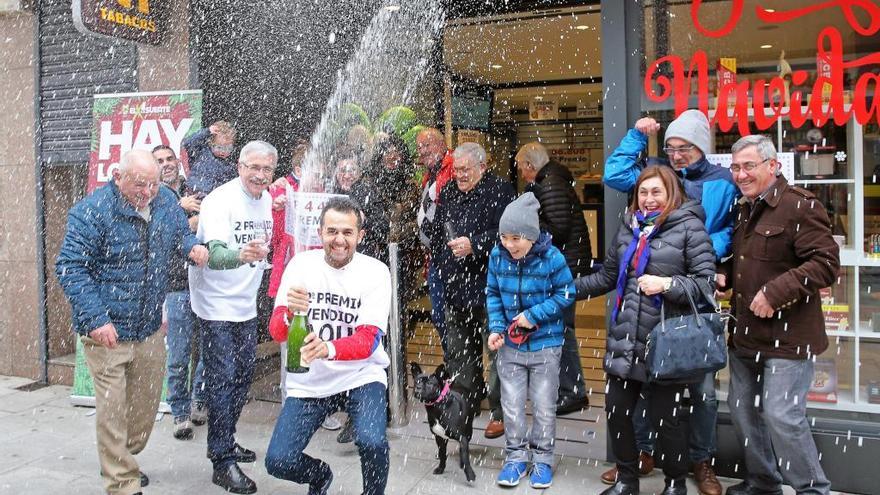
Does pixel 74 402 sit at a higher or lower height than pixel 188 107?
lower

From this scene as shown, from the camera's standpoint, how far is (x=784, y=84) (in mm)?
4770

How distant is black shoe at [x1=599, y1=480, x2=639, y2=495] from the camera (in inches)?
170

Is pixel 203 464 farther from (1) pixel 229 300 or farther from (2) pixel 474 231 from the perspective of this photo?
(2) pixel 474 231

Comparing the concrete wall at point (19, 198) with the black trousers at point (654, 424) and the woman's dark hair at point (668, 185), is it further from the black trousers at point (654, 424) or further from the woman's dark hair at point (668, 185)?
the woman's dark hair at point (668, 185)

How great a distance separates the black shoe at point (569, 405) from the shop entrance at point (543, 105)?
0.06 m

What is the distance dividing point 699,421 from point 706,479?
0.35 meters

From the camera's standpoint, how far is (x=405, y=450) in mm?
5246

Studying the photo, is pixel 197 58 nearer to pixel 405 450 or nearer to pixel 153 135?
pixel 153 135

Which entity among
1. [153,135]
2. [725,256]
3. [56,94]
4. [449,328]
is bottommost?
[449,328]

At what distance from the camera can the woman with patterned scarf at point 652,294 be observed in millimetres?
4039

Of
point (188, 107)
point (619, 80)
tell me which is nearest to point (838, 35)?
point (619, 80)

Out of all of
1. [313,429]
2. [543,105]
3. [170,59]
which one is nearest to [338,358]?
[313,429]

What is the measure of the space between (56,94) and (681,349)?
6.17m

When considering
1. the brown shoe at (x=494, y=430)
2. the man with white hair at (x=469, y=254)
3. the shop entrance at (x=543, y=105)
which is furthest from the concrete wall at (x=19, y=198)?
the brown shoe at (x=494, y=430)
